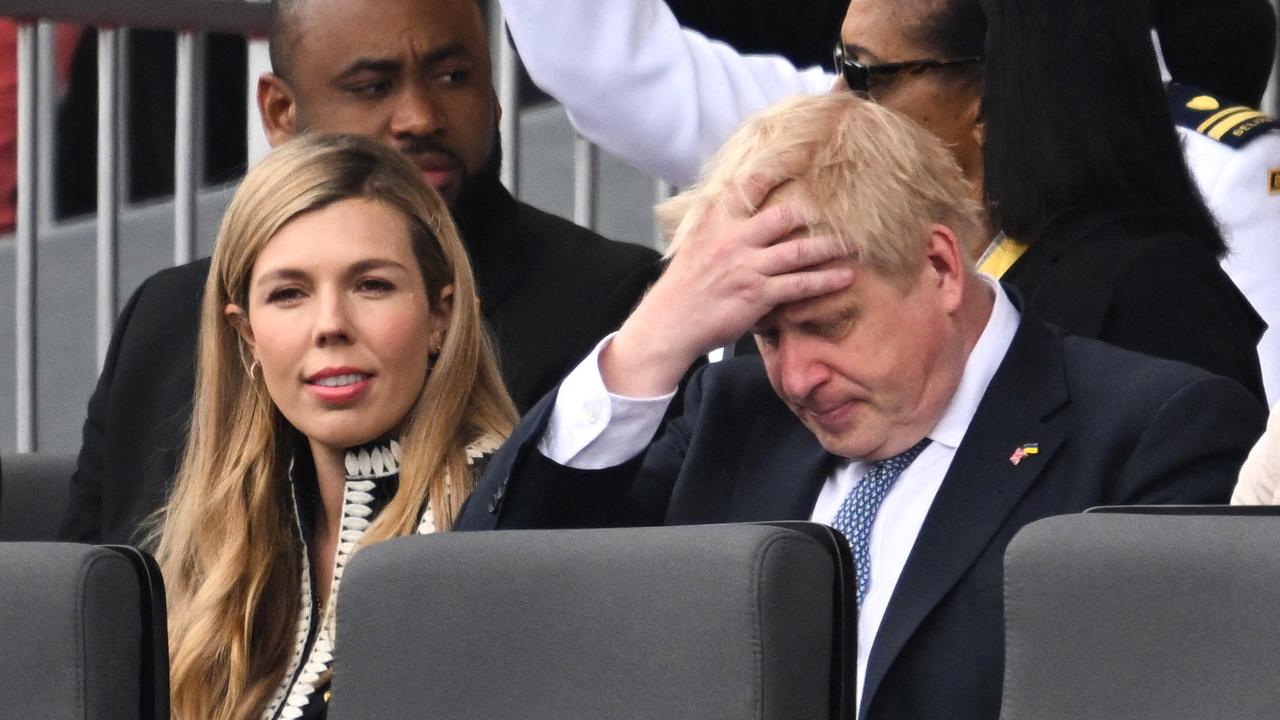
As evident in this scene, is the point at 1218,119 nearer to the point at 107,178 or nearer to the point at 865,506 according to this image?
the point at 865,506

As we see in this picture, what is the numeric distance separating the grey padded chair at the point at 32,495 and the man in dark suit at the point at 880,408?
1.39m

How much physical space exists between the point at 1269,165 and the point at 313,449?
5.33 ft

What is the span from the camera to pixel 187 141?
15.0 feet

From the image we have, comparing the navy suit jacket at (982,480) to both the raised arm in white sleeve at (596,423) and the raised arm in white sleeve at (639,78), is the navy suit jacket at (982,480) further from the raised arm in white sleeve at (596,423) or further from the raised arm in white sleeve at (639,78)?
the raised arm in white sleeve at (639,78)

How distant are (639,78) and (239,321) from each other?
0.79m


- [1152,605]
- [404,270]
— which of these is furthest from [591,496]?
[1152,605]

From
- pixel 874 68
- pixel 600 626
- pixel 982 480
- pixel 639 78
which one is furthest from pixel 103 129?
pixel 600 626

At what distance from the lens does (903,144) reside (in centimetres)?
250

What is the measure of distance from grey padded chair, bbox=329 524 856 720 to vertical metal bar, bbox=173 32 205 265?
8.38 feet

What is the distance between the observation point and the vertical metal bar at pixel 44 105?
14.8 feet

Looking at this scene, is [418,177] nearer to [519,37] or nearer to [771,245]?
[519,37]

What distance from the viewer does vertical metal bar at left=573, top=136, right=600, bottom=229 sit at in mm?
4703

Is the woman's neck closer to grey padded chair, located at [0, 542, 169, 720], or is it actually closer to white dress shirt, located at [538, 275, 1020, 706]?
white dress shirt, located at [538, 275, 1020, 706]

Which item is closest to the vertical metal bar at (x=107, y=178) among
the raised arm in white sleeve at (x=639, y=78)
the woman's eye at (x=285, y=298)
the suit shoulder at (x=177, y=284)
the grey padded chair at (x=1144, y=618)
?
the suit shoulder at (x=177, y=284)
